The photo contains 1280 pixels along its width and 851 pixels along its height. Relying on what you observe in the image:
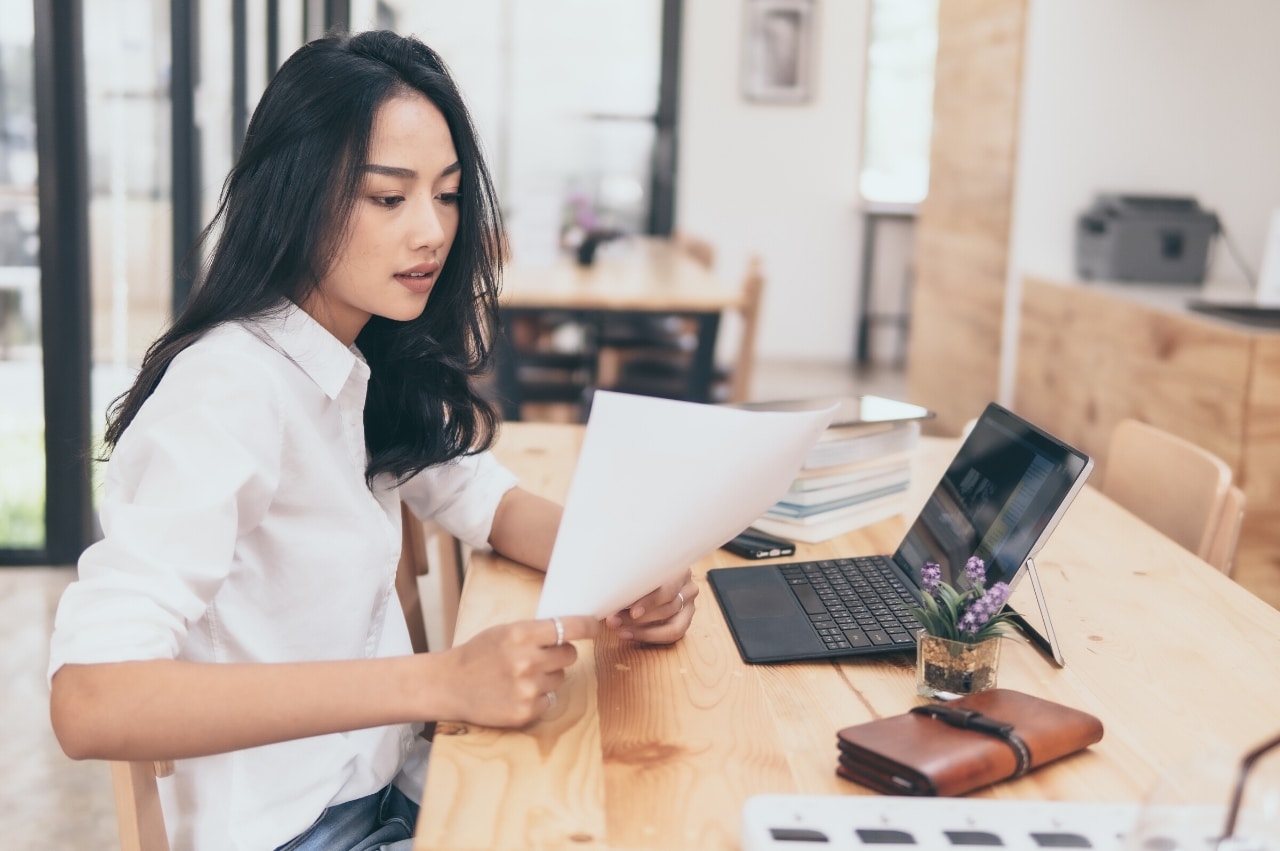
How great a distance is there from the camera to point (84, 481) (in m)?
3.18

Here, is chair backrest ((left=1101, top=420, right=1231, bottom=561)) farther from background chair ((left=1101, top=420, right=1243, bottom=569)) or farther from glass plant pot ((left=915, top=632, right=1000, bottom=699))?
glass plant pot ((left=915, top=632, right=1000, bottom=699))

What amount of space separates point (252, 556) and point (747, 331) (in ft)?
9.47

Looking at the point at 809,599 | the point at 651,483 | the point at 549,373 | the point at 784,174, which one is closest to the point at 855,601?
the point at 809,599

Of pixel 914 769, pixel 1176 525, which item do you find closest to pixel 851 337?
Answer: pixel 1176 525

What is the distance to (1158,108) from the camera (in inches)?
148

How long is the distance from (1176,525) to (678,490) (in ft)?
3.56

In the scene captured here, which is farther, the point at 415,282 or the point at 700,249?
the point at 700,249

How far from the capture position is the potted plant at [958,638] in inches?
38.7

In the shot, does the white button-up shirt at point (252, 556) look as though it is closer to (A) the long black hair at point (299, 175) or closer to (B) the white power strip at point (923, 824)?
(A) the long black hair at point (299, 175)

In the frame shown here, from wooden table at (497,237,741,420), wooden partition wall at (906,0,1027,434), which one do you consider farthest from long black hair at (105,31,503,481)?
wooden partition wall at (906,0,1027,434)

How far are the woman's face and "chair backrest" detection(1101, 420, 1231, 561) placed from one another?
104cm

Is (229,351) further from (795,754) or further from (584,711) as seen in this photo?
(795,754)

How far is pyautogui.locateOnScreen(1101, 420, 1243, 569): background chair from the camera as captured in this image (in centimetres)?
159

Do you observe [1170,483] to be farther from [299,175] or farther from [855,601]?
[299,175]
